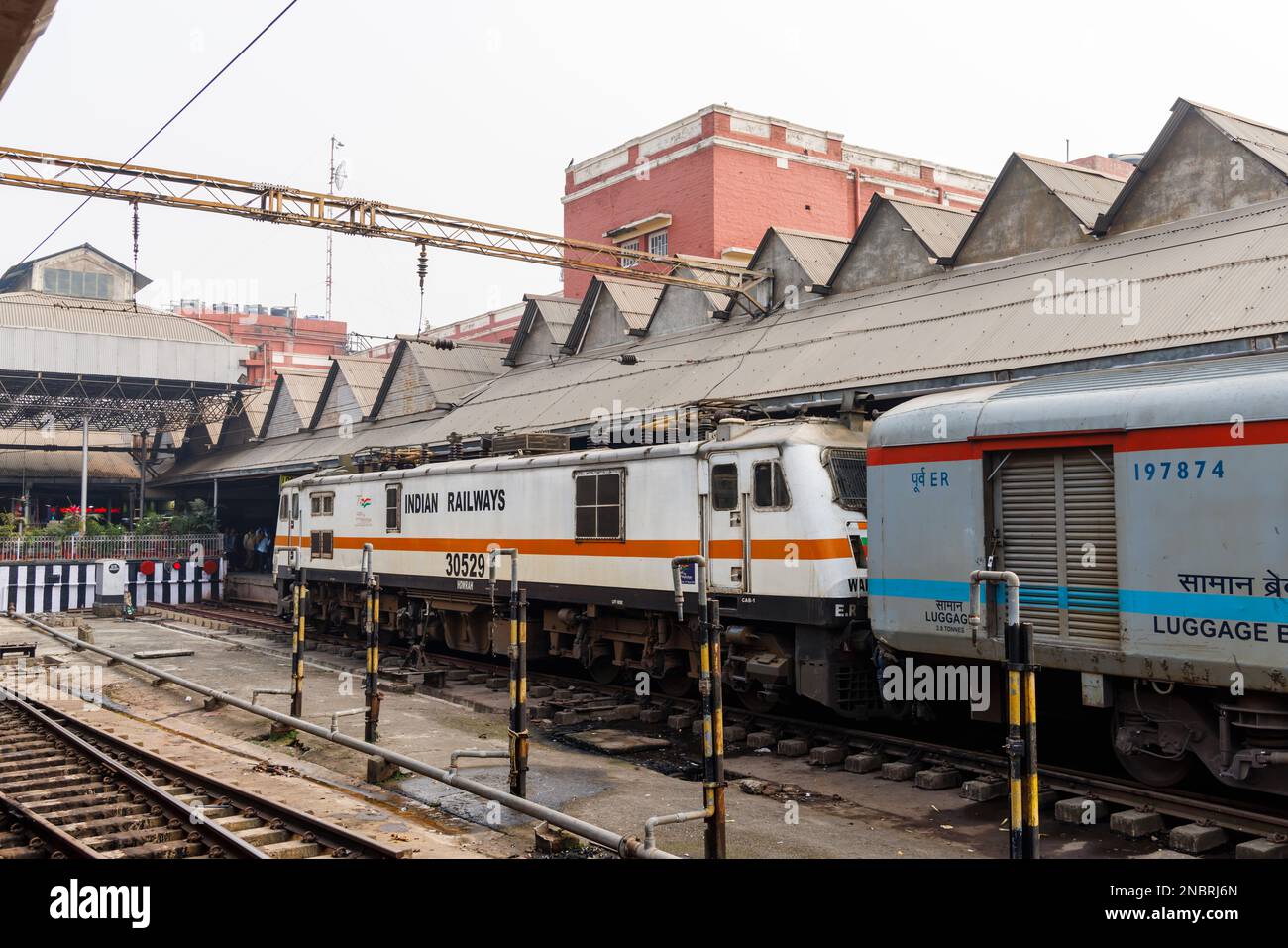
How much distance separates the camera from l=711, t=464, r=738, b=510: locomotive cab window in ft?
44.3

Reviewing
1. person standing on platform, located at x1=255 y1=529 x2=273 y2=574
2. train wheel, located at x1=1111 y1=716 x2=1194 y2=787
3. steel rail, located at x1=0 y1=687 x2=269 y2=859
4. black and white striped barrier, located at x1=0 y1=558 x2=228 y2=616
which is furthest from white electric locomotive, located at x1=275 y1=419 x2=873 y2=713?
person standing on platform, located at x1=255 y1=529 x2=273 y2=574

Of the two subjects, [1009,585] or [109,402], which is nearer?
[1009,585]

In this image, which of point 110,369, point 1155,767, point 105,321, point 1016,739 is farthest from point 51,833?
point 105,321

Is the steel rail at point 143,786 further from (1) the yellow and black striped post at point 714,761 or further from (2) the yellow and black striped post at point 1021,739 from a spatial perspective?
(2) the yellow and black striped post at point 1021,739

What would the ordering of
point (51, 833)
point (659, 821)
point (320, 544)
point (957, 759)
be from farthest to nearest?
point (320, 544) < point (957, 759) < point (51, 833) < point (659, 821)

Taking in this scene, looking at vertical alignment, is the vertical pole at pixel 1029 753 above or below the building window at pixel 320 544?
below

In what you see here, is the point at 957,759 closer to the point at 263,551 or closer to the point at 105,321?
the point at 263,551

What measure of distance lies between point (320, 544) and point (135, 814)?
48.5 ft

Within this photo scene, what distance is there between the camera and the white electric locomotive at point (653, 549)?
41.3ft

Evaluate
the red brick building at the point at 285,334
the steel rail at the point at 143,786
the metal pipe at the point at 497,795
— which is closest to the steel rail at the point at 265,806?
the steel rail at the point at 143,786

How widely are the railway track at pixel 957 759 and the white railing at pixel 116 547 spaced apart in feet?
74.1

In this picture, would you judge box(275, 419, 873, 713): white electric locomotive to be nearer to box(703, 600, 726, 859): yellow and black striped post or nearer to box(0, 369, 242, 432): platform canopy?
box(703, 600, 726, 859): yellow and black striped post

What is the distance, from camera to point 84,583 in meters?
34.2

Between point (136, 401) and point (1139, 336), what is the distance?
39.8 meters
